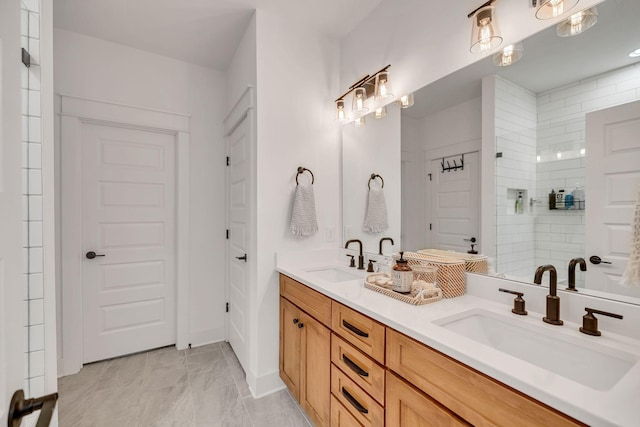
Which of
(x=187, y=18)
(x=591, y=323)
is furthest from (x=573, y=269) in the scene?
(x=187, y=18)

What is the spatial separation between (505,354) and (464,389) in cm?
15

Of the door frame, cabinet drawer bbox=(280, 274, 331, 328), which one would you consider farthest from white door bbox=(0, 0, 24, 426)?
the door frame

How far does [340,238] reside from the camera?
235 centimetres

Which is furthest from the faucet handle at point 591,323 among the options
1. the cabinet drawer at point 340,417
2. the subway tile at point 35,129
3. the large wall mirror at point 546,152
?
the subway tile at point 35,129

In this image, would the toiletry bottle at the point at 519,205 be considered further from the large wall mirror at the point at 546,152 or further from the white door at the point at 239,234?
the white door at the point at 239,234

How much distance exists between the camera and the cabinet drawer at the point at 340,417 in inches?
51.3

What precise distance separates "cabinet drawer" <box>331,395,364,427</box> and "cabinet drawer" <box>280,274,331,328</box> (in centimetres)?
36

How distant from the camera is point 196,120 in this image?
2781mm

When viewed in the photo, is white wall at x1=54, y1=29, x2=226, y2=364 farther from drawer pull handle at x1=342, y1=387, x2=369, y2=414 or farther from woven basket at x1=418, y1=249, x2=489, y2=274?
woven basket at x1=418, y1=249, x2=489, y2=274

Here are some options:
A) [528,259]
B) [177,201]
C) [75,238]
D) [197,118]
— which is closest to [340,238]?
[528,259]

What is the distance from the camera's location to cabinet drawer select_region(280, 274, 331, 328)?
152 cm

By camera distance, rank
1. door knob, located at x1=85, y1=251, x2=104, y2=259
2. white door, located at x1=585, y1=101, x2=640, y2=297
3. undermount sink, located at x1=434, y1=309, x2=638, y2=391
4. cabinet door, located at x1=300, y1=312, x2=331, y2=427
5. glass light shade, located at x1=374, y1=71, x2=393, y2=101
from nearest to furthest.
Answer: undermount sink, located at x1=434, y1=309, x2=638, y2=391 < white door, located at x1=585, y1=101, x2=640, y2=297 < cabinet door, located at x1=300, y1=312, x2=331, y2=427 < glass light shade, located at x1=374, y1=71, x2=393, y2=101 < door knob, located at x1=85, y1=251, x2=104, y2=259

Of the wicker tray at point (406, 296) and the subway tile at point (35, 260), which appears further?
the wicker tray at point (406, 296)

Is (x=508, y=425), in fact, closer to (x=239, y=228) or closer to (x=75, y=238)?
(x=239, y=228)
